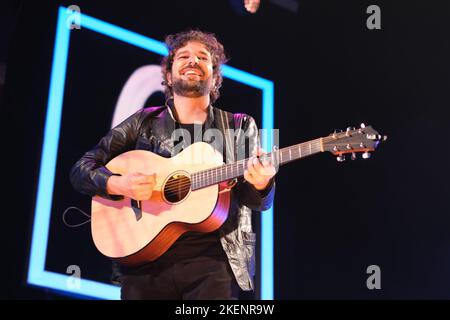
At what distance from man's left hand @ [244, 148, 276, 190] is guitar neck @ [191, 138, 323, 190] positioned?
0.04 m

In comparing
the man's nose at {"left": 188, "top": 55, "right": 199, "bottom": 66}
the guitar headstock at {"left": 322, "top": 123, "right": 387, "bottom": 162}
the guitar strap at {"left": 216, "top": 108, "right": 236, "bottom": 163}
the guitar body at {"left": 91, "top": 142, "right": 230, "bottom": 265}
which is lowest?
the guitar body at {"left": 91, "top": 142, "right": 230, "bottom": 265}

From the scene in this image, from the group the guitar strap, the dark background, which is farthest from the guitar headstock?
the dark background

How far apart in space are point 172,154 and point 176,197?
0.79 feet

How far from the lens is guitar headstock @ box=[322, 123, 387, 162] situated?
266 cm

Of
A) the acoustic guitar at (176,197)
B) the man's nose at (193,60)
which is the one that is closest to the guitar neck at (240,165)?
the acoustic guitar at (176,197)

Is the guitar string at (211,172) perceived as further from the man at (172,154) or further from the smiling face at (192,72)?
the smiling face at (192,72)

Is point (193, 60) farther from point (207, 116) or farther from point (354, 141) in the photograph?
point (354, 141)

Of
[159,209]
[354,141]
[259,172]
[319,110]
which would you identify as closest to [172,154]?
[159,209]

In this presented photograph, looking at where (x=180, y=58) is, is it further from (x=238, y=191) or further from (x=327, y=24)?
(x=327, y=24)

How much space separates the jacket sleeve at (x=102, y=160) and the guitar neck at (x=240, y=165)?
0.47 metres

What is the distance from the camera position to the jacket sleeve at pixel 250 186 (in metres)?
2.78

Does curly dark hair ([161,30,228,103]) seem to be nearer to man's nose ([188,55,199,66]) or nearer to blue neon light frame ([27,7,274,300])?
man's nose ([188,55,199,66])

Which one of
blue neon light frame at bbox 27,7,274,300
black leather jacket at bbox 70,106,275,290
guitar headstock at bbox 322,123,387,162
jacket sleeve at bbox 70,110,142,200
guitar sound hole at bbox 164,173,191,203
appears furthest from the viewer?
blue neon light frame at bbox 27,7,274,300

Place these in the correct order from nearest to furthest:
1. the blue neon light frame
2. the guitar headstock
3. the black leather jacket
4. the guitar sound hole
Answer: the guitar headstock < the black leather jacket < the guitar sound hole < the blue neon light frame
